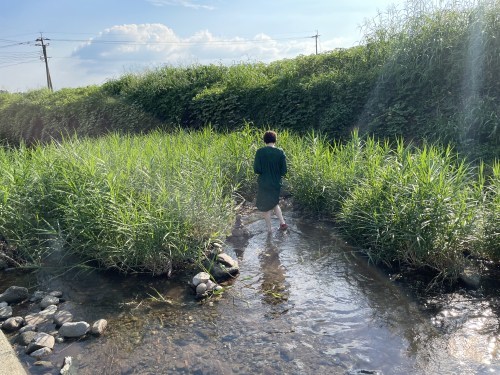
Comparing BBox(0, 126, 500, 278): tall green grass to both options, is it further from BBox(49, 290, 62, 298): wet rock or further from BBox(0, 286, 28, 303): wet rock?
BBox(0, 286, 28, 303): wet rock

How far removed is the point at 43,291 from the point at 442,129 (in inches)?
291

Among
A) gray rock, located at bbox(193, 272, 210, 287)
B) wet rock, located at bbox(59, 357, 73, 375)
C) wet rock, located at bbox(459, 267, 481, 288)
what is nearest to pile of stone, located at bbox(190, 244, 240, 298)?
gray rock, located at bbox(193, 272, 210, 287)

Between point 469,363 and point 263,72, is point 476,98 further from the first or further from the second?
point 263,72

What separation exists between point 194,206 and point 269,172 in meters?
1.58

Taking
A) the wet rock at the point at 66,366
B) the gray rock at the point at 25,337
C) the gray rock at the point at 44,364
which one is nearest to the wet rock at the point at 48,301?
the gray rock at the point at 25,337

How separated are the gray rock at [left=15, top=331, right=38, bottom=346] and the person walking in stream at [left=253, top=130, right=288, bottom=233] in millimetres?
3639

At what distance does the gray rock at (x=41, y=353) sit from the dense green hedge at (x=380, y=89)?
Answer: 7.14m

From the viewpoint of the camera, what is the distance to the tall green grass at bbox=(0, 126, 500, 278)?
16.9 feet

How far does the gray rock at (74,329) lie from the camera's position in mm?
4516

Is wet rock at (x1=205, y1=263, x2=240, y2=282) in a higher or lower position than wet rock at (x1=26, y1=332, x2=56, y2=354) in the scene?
higher

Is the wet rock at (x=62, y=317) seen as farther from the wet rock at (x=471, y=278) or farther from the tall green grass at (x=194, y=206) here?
the wet rock at (x=471, y=278)

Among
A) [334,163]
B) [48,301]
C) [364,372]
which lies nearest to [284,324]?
[364,372]

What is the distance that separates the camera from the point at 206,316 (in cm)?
477

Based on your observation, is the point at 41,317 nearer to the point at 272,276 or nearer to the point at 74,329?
the point at 74,329
